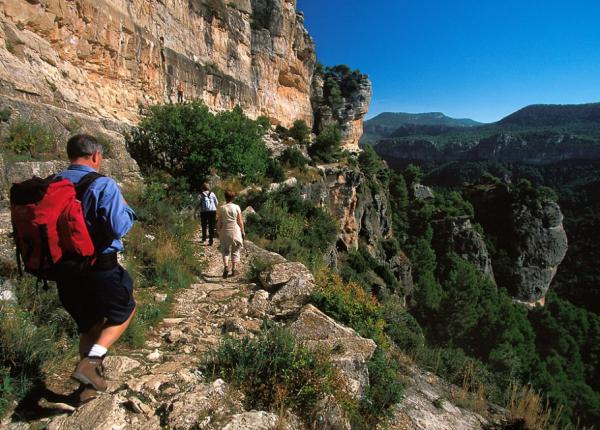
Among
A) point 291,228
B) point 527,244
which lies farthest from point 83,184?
point 527,244

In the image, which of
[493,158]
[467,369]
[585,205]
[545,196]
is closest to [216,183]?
[467,369]

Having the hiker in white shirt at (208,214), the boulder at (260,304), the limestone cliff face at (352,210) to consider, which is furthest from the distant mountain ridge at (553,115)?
the boulder at (260,304)

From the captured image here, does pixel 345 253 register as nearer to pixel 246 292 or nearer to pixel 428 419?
pixel 246 292

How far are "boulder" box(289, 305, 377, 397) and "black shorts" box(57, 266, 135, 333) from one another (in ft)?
5.27

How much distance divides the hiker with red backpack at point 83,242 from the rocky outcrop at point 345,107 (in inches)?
1488

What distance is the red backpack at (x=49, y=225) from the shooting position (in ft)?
5.87

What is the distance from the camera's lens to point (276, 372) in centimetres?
265

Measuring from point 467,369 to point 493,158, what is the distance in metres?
135

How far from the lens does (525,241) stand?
4478 centimetres

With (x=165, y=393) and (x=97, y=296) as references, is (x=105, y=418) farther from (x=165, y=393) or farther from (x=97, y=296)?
(x=97, y=296)

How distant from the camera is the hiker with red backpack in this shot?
180 cm

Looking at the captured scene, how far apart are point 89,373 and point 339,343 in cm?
210

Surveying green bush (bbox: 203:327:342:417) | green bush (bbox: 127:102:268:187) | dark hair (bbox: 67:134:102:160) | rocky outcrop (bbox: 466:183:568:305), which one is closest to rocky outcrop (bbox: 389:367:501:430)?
green bush (bbox: 203:327:342:417)

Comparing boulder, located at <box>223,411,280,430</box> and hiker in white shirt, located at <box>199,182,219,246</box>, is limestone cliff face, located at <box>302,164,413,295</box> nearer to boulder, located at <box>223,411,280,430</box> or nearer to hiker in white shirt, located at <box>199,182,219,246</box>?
hiker in white shirt, located at <box>199,182,219,246</box>
